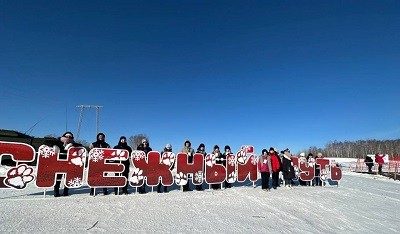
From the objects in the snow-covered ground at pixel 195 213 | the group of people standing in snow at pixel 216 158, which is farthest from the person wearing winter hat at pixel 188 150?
the snow-covered ground at pixel 195 213

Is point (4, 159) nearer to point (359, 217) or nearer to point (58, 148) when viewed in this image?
point (58, 148)

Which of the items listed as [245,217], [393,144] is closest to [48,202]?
[245,217]

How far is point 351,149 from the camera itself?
13062 centimetres

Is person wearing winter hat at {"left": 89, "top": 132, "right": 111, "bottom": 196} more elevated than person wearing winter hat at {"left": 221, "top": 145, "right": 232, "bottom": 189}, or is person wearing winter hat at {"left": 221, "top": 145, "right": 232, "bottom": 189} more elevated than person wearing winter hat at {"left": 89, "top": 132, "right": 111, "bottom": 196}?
person wearing winter hat at {"left": 89, "top": 132, "right": 111, "bottom": 196}

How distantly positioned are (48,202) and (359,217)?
9811 mm

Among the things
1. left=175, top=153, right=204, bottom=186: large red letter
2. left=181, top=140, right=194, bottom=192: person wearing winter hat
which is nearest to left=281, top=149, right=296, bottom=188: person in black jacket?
left=175, top=153, right=204, bottom=186: large red letter

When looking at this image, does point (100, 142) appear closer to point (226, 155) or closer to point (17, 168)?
point (17, 168)

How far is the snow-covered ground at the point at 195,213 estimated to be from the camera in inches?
253

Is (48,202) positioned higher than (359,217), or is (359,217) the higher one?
(48,202)

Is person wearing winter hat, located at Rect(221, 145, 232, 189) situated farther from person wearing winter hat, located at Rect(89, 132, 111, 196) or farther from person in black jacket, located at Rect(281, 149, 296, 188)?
person wearing winter hat, located at Rect(89, 132, 111, 196)

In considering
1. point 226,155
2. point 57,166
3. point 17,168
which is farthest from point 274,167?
point 17,168

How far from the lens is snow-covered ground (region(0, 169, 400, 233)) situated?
6434mm

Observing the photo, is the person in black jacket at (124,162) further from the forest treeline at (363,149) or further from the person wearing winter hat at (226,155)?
the forest treeline at (363,149)

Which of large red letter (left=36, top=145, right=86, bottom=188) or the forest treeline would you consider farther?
the forest treeline
